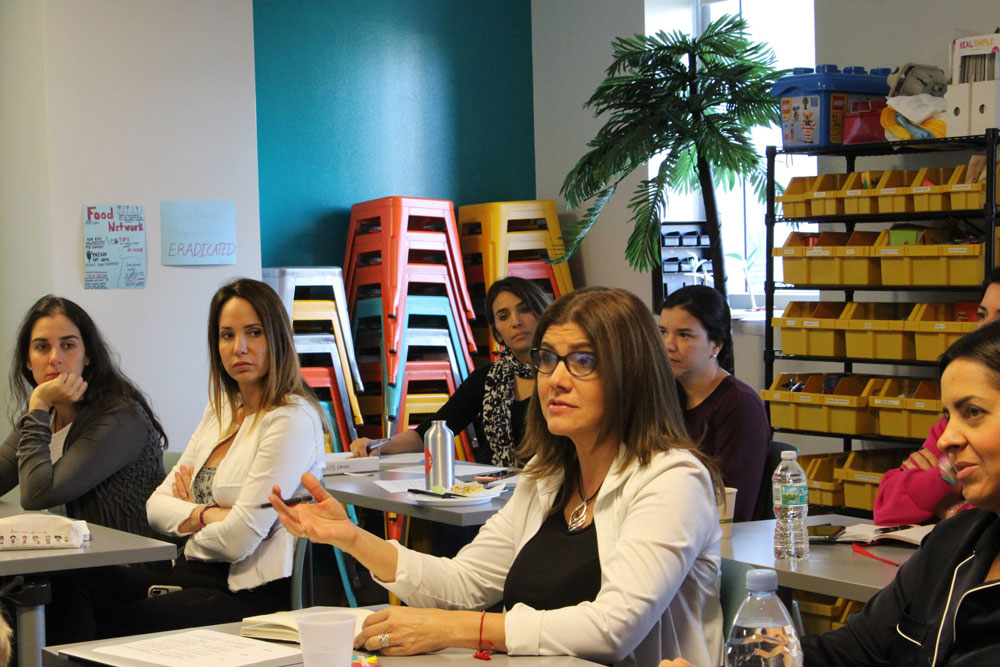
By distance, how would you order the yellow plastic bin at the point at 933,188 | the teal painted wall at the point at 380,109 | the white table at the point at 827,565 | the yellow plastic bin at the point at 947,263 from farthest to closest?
the teal painted wall at the point at 380,109, the yellow plastic bin at the point at 933,188, the yellow plastic bin at the point at 947,263, the white table at the point at 827,565

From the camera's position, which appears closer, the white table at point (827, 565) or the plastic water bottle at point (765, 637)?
the plastic water bottle at point (765, 637)

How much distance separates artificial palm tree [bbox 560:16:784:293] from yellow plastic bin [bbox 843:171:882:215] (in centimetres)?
62

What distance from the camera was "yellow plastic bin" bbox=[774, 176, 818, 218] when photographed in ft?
15.4

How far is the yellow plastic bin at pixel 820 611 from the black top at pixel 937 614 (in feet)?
3.31

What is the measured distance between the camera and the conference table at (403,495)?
3.29 meters

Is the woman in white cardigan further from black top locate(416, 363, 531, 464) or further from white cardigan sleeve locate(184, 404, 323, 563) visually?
black top locate(416, 363, 531, 464)

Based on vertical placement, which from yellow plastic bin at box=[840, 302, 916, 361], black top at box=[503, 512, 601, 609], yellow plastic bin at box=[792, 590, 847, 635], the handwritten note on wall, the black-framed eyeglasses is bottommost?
yellow plastic bin at box=[792, 590, 847, 635]

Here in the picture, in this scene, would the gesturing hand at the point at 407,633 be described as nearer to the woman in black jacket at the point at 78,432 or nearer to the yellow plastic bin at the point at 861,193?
the woman in black jacket at the point at 78,432

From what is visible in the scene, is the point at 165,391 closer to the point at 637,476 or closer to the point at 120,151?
the point at 120,151

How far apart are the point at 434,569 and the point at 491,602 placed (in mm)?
158

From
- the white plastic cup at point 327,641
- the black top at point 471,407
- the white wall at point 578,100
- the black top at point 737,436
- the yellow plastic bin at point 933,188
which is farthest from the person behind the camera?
the white wall at point 578,100

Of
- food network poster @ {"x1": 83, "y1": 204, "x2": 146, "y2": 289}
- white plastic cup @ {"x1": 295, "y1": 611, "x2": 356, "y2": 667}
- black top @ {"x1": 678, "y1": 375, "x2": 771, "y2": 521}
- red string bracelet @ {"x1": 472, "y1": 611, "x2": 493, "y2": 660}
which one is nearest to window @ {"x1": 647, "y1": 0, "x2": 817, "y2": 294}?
black top @ {"x1": 678, "y1": 375, "x2": 771, "y2": 521}

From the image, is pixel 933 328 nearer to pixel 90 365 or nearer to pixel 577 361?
pixel 577 361

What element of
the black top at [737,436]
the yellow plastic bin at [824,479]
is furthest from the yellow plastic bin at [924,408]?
the black top at [737,436]
